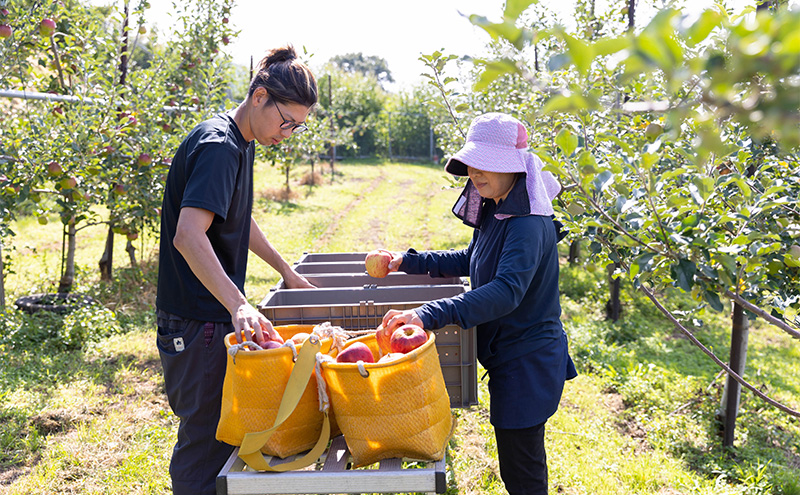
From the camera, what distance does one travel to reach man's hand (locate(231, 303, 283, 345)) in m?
1.77

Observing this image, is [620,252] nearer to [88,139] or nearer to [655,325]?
[655,325]

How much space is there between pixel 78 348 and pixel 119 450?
5.96 feet

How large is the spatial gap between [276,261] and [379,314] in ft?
2.06

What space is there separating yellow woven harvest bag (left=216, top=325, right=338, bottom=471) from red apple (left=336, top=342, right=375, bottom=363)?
0.07 m

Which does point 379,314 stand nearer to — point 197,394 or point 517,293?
point 517,293

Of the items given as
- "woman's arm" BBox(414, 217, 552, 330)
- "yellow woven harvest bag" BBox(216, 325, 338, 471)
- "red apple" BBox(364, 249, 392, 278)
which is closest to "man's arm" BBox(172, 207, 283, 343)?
"yellow woven harvest bag" BBox(216, 325, 338, 471)

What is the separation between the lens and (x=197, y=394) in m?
2.18

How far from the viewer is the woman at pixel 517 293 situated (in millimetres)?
1992

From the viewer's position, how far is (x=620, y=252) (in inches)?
98.8

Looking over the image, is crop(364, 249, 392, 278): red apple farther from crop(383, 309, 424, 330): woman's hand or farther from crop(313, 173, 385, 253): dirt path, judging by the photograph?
crop(313, 173, 385, 253): dirt path

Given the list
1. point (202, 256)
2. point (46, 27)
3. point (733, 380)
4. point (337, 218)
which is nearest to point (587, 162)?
point (202, 256)

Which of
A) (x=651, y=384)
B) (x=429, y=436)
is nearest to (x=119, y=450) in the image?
(x=429, y=436)

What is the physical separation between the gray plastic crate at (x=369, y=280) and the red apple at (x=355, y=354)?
1.05 m

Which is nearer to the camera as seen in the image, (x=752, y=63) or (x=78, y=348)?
(x=752, y=63)
